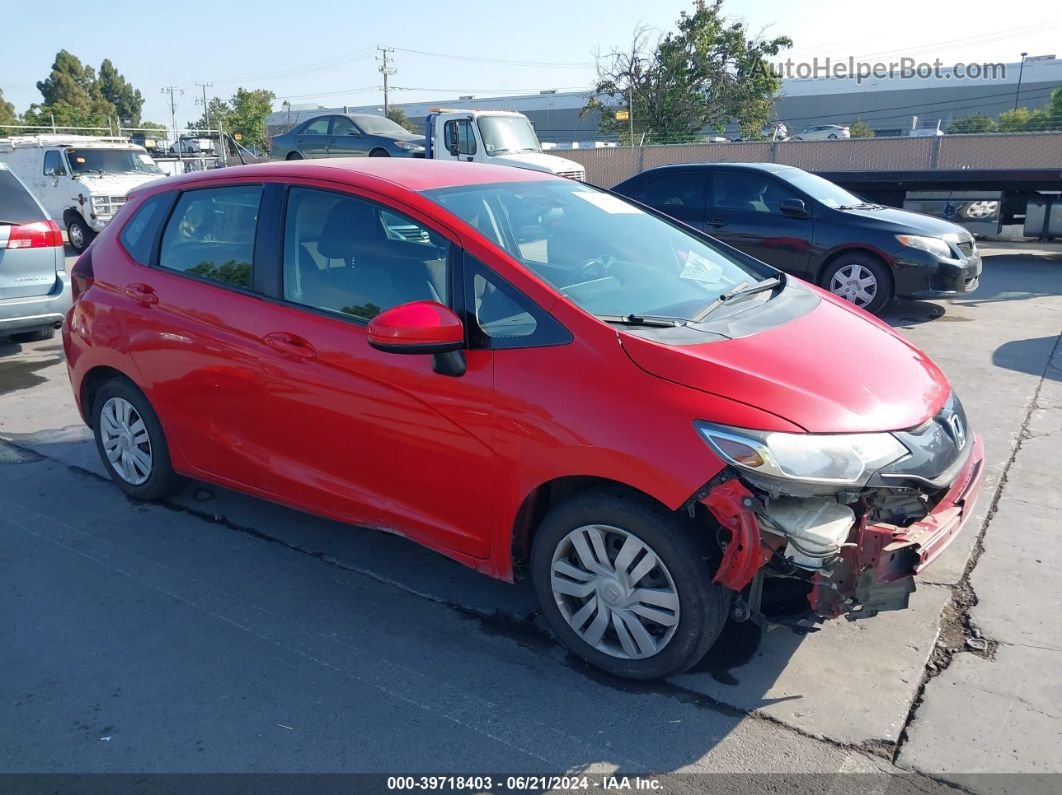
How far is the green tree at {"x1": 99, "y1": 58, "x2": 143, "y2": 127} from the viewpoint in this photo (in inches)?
3418

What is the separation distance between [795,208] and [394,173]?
21.6ft

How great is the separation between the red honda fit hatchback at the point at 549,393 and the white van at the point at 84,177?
13.3m

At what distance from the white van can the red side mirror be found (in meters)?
14.8

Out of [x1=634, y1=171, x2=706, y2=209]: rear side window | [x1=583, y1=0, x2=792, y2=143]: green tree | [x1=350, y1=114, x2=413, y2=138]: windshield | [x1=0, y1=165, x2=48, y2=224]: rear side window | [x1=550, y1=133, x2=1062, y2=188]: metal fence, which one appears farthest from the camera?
[x1=583, y1=0, x2=792, y2=143]: green tree

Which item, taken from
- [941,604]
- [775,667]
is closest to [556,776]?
[775,667]

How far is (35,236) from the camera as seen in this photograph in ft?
27.6

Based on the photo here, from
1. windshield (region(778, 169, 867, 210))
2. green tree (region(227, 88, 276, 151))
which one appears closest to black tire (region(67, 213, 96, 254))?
windshield (region(778, 169, 867, 210))

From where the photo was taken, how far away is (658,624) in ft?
10.4

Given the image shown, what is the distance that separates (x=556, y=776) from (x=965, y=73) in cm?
7231

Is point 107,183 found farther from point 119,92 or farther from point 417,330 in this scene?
point 119,92

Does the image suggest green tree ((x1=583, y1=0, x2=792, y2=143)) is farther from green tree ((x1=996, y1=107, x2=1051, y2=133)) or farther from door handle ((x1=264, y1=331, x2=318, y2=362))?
door handle ((x1=264, y1=331, x2=318, y2=362))

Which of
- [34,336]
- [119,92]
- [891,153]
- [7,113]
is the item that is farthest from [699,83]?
[119,92]

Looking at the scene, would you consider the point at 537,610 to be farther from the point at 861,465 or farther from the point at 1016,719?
the point at 1016,719

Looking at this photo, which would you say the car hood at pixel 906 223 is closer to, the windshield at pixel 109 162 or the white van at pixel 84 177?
the white van at pixel 84 177
